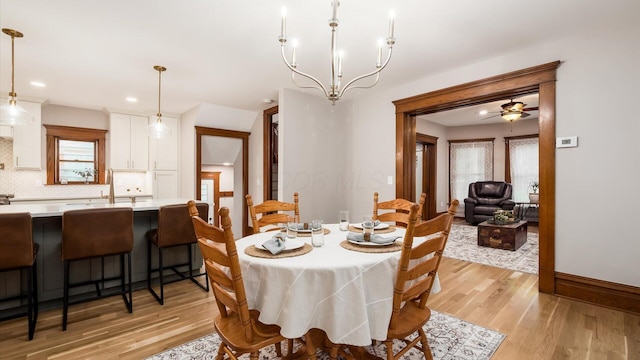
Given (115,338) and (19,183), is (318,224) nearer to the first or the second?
(115,338)

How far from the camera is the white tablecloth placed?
4.38 ft

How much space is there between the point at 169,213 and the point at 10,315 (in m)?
1.43

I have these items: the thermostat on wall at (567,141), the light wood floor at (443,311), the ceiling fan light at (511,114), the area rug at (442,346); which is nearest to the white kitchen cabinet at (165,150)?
the light wood floor at (443,311)

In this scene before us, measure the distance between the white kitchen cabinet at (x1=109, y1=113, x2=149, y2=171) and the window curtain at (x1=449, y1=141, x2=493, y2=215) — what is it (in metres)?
7.51

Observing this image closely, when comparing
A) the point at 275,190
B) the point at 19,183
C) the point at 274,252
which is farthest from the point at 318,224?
the point at 19,183

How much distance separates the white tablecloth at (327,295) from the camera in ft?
4.38

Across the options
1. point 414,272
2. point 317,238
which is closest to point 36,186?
point 317,238

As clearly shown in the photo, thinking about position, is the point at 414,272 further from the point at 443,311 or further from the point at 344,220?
the point at 443,311

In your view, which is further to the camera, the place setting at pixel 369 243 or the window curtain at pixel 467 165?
the window curtain at pixel 467 165

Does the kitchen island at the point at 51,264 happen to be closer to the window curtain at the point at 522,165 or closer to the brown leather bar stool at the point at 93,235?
the brown leather bar stool at the point at 93,235

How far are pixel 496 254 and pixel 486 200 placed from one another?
2904mm

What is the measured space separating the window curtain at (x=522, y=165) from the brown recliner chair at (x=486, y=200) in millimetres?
638

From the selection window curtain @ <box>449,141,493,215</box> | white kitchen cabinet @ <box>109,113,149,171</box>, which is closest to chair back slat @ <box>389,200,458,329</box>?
white kitchen cabinet @ <box>109,113,149,171</box>

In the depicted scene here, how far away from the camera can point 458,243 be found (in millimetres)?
5043
